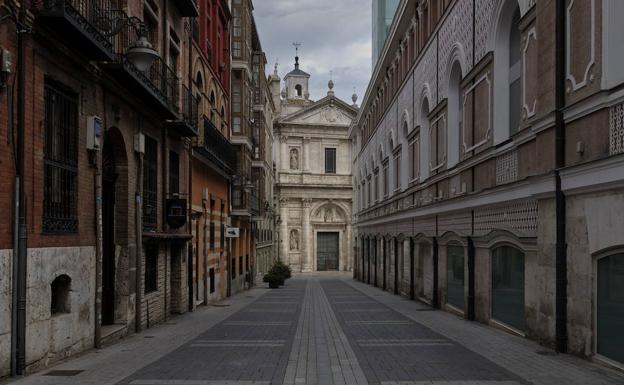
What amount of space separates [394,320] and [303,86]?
206ft

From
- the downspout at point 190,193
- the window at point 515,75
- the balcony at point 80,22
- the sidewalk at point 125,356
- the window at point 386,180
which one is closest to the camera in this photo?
the sidewalk at point 125,356

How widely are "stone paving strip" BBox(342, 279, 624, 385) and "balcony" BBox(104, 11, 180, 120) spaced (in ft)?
23.3

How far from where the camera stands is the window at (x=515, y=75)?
40.7 ft

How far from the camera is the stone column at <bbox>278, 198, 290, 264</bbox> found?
61.0 metres

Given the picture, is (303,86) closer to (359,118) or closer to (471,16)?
(359,118)

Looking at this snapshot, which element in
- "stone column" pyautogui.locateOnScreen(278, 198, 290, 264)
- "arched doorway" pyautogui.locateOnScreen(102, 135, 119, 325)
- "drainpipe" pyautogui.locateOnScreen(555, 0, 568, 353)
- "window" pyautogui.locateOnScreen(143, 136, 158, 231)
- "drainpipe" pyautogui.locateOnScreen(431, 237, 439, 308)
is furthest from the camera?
"stone column" pyautogui.locateOnScreen(278, 198, 290, 264)

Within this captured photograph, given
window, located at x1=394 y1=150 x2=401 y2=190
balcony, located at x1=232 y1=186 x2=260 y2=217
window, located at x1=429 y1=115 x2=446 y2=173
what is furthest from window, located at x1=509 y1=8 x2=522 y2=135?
balcony, located at x1=232 y1=186 x2=260 y2=217

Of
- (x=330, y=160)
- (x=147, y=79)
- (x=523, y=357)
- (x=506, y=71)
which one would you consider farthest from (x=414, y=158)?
(x=330, y=160)

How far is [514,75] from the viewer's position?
12.7 metres

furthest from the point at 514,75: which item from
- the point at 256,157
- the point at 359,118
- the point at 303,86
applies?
the point at 303,86

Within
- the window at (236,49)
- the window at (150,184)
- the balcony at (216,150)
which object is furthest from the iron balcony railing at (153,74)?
the window at (236,49)

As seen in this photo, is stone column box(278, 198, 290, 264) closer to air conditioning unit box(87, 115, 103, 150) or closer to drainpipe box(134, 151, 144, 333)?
drainpipe box(134, 151, 144, 333)

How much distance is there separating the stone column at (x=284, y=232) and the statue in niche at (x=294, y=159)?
11.4 feet

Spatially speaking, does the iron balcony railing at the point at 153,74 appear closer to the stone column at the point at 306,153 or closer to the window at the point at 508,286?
the window at the point at 508,286
